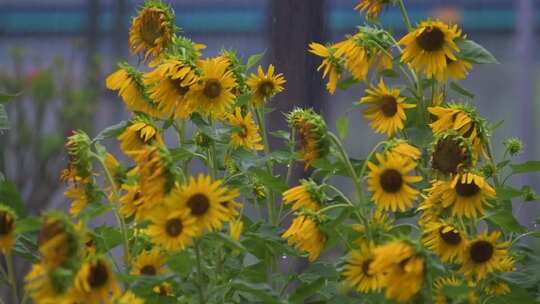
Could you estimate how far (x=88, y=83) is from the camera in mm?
4070

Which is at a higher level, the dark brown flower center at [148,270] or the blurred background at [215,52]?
the dark brown flower center at [148,270]

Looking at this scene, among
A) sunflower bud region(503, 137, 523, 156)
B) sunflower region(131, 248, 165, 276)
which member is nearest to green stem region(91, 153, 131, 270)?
sunflower region(131, 248, 165, 276)

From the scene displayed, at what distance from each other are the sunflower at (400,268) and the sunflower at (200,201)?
0.17 metres

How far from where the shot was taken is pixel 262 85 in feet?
4.77

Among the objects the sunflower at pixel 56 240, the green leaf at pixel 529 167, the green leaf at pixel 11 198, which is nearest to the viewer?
the sunflower at pixel 56 240

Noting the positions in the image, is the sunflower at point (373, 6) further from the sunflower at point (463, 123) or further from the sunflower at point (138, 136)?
the sunflower at point (138, 136)

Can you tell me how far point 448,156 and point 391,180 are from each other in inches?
4.3

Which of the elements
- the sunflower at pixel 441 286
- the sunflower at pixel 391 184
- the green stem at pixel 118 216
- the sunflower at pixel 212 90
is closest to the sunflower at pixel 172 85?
the sunflower at pixel 212 90

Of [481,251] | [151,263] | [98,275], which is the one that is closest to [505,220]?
[481,251]

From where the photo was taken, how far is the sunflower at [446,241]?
1.24 meters

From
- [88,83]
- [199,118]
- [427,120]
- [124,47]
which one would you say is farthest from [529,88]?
[199,118]

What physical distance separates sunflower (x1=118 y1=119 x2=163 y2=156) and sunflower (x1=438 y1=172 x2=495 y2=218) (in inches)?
12.8

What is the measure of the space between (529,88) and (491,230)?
2.04m

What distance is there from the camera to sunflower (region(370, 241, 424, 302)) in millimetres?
1030
